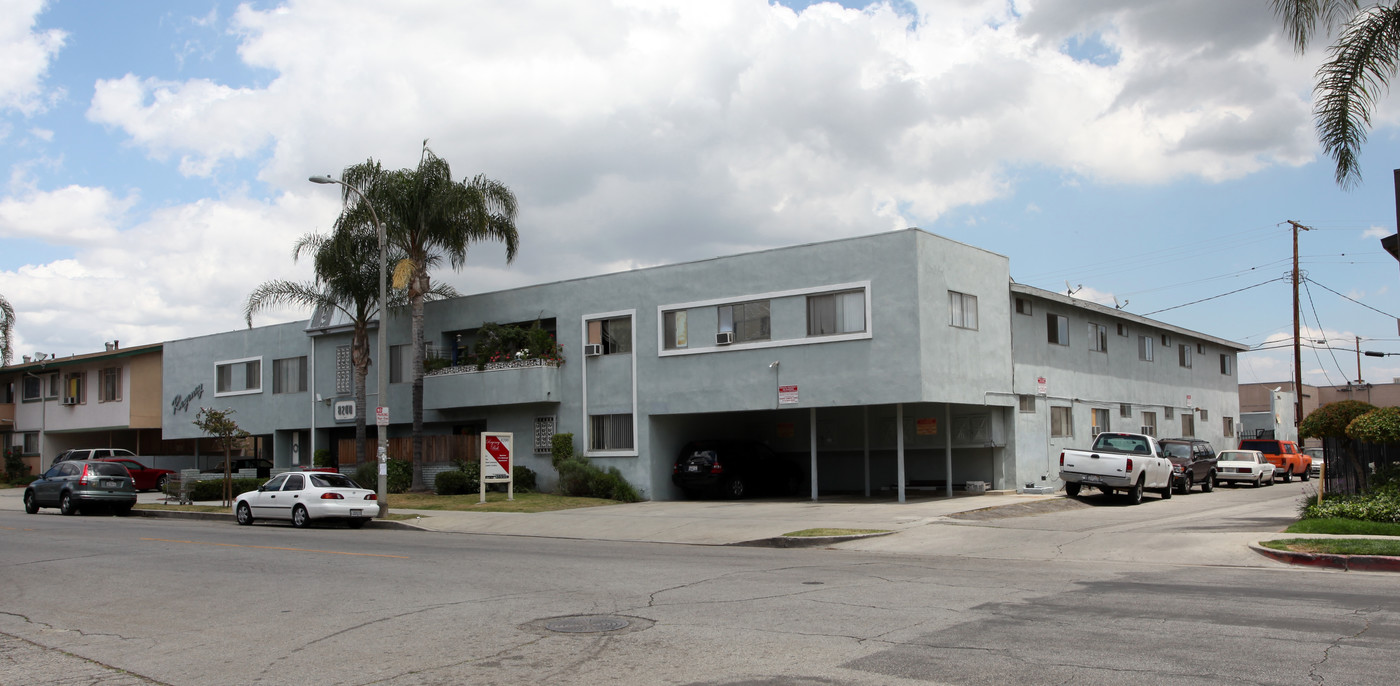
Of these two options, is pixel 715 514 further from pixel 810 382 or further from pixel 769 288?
pixel 769 288

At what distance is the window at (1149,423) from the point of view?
1400 inches

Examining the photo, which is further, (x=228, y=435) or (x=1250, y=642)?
(x=228, y=435)

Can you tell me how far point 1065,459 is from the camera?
2433 cm

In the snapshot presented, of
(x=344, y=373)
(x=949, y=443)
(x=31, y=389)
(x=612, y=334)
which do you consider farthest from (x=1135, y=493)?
(x=31, y=389)

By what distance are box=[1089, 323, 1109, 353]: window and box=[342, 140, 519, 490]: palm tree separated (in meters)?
17.8

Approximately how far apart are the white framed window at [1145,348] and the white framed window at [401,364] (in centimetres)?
2460

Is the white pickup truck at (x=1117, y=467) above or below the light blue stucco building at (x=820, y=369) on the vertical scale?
below

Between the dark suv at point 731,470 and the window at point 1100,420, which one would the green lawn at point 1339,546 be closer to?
the dark suv at point 731,470

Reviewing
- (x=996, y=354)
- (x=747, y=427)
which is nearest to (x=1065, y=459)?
(x=996, y=354)

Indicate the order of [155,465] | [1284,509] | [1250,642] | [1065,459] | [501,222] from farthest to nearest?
[155,465]
[501,222]
[1065,459]
[1284,509]
[1250,642]

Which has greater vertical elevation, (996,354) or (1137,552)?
(996,354)

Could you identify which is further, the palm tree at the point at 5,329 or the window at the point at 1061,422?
the palm tree at the point at 5,329

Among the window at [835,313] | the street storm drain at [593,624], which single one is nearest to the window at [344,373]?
the window at [835,313]

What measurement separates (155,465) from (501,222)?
25.5 meters
